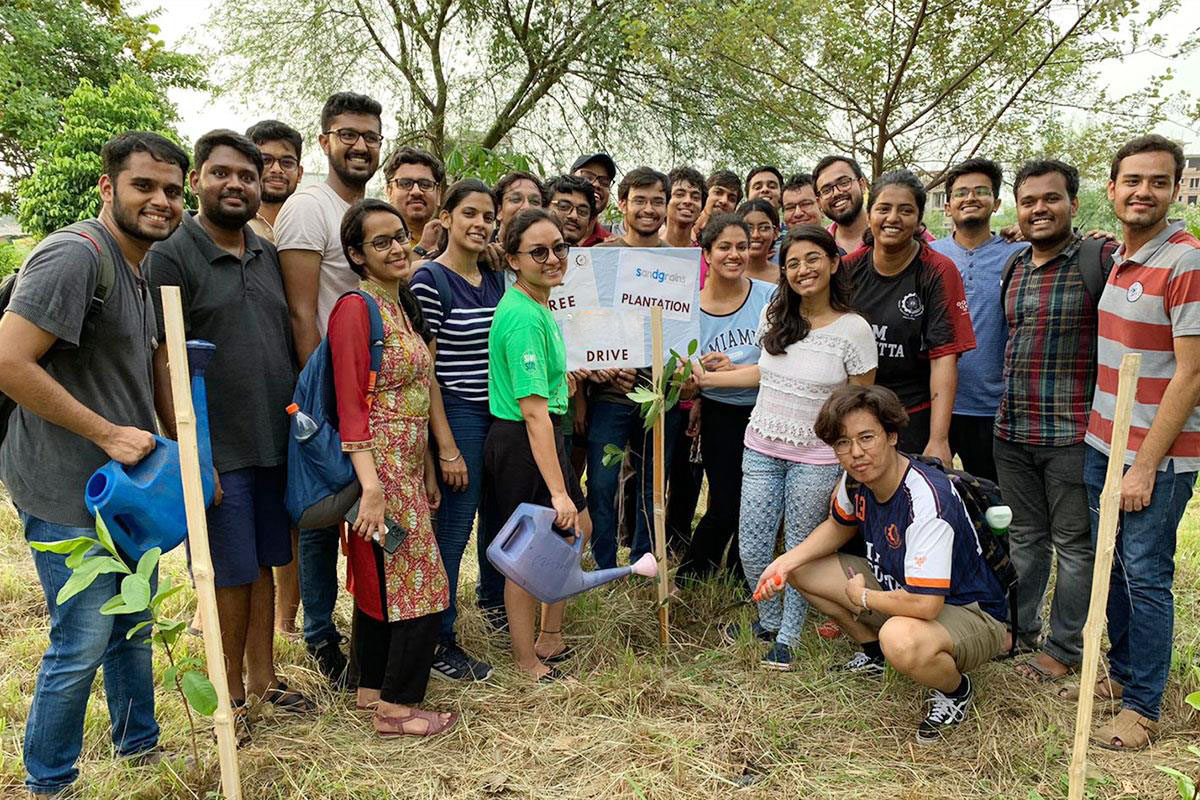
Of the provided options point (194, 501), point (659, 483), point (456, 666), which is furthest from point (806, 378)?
point (194, 501)

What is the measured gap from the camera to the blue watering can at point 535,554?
3.21m

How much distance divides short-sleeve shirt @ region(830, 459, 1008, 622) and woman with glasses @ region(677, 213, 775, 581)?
2.64ft

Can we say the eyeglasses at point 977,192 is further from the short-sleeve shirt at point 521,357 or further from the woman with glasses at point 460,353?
the woman with glasses at point 460,353

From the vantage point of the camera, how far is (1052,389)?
11.4 ft

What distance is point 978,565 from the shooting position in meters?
3.22

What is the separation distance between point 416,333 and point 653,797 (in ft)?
6.39

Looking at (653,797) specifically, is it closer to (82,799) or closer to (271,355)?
(82,799)

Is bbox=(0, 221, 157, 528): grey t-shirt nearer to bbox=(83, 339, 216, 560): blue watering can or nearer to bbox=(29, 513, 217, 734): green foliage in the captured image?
bbox=(83, 339, 216, 560): blue watering can

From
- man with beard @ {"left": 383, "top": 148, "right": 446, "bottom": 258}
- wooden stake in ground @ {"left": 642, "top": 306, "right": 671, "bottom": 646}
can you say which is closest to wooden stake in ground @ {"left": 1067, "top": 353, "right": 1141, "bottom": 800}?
wooden stake in ground @ {"left": 642, "top": 306, "right": 671, "bottom": 646}

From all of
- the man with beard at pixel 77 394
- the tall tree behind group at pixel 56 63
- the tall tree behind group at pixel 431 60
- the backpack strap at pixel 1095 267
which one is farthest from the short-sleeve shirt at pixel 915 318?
the tall tree behind group at pixel 56 63

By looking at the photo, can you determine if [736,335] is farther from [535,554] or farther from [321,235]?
[321,235]

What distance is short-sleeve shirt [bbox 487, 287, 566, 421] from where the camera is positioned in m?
3.27

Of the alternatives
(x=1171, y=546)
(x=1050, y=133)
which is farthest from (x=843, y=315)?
(x=1050, y=133)

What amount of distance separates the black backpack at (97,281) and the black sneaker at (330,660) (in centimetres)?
161
